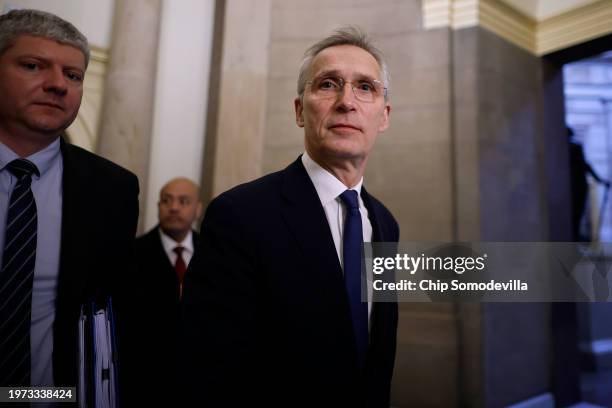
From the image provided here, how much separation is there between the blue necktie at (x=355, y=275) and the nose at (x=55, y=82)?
70 centimetres

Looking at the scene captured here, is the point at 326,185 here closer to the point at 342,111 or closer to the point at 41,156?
the point at 342,111

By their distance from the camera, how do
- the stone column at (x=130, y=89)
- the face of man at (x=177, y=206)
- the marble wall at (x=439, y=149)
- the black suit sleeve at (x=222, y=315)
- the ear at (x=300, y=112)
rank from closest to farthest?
the black suit sleeve at (x=222, y=315) → the ear at (x=300, y=112) → the stone column at (x=130, y=89) → the face of man at (x=177, y=206) → the marble wall at (x=439, y=149)

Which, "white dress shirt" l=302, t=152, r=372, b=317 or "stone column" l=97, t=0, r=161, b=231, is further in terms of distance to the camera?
"stone column" l=97, t=0, r=161, b=231

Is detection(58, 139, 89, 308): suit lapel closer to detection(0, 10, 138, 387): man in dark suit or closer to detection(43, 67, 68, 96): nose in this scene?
detection(0, 10, 138, 387): man in dark suit

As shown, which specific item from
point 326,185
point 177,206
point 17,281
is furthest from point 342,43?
point 177,206

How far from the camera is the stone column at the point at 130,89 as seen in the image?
142 centimetres

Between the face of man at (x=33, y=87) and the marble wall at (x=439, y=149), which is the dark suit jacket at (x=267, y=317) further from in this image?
the marble wall at (x=439, y=149)

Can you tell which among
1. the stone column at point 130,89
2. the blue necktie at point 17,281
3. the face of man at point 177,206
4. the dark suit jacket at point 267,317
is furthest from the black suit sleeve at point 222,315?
the face of man at point 177,206

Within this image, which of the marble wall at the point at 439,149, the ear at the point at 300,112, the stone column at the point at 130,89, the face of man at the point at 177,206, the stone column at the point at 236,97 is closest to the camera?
the ear at the point at 300,112

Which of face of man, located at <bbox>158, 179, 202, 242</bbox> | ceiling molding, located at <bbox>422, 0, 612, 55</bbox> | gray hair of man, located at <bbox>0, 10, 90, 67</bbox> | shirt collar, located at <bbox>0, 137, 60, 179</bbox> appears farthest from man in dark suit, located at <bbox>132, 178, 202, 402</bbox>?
ceiling molding, located at <bbox>422, 0, 612, 55</bbox>

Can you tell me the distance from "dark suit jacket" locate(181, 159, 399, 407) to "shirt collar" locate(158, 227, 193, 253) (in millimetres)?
958

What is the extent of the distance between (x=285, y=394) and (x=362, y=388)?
0.58 ft

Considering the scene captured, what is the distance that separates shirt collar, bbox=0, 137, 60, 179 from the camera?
0.85 meters

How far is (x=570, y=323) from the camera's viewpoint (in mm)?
2154
